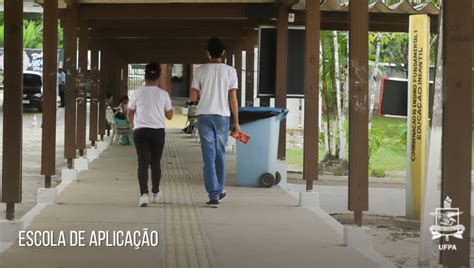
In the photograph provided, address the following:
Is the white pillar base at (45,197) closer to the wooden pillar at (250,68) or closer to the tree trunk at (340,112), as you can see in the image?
the wooden pillar at (250,68)

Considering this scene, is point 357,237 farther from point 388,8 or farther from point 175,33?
point 175,33

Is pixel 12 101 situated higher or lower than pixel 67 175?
higher

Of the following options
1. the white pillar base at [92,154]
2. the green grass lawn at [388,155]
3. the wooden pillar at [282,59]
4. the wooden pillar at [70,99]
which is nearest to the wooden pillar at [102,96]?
the white pillar base at [92,154]

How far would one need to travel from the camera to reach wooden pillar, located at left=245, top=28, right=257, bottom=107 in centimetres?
1770

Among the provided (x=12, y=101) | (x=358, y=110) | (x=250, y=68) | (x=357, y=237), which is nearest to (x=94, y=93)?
(x=250, y=68)

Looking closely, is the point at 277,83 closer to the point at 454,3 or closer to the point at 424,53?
the point at 424,53

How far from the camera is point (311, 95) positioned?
10.6m

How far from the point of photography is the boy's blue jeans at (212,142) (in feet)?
30.7

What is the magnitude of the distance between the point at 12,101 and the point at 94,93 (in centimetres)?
1146

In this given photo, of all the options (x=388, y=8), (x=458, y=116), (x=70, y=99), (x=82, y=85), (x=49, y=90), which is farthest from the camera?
(x=82, y=85)

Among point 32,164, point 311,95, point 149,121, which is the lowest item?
point 32,164

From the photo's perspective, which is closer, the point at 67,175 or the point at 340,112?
the point at 67,175

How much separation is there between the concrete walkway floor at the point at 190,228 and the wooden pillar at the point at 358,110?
545 mm

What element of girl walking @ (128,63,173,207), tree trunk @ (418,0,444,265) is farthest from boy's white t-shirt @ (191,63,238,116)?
tree trunk @ (418,0,444,265)
